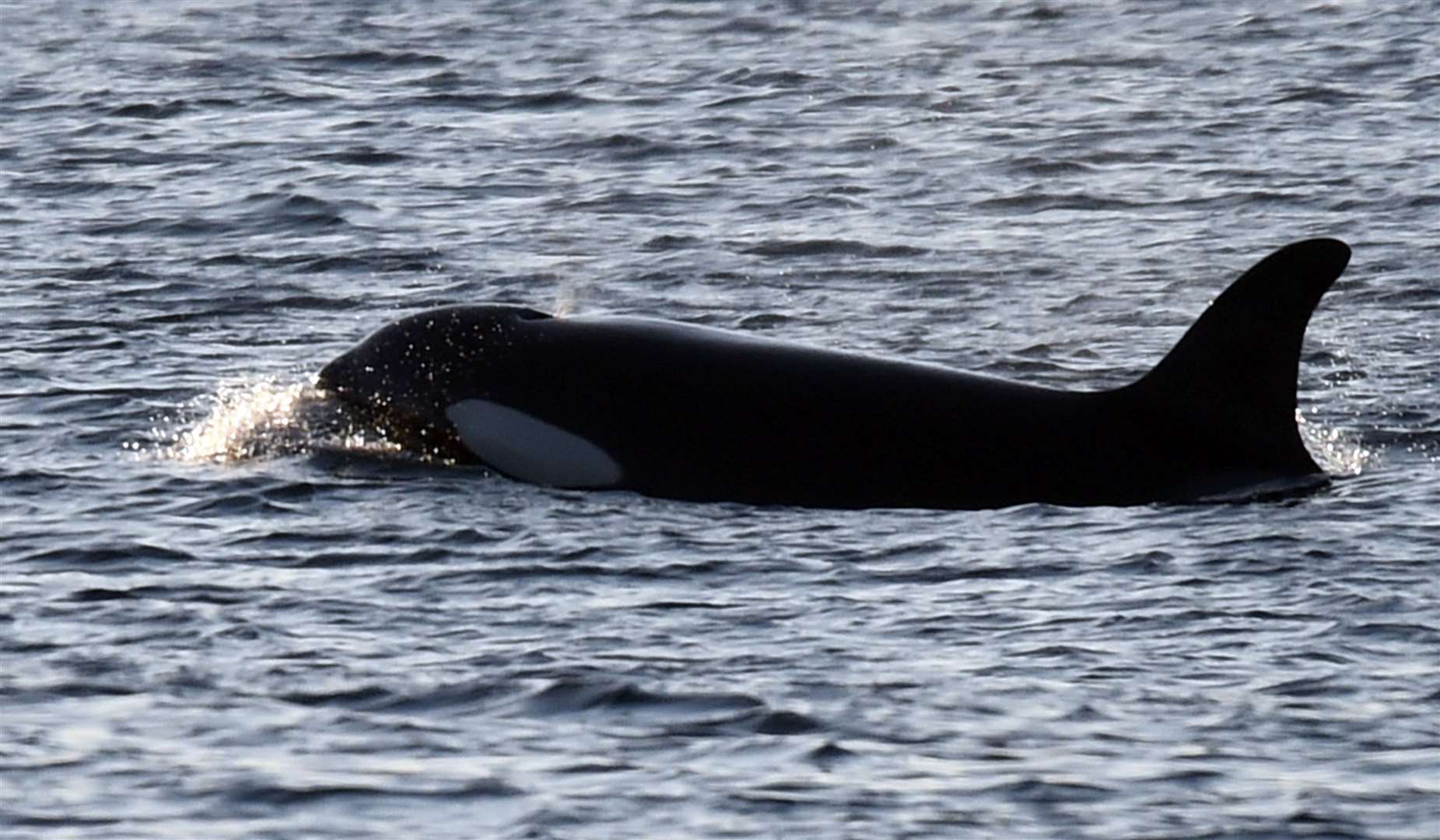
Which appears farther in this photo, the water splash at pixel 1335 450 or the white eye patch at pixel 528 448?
the water splash at pixel 1335 450

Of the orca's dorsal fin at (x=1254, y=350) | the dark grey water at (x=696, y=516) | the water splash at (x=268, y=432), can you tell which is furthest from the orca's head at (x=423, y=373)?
the orca's dorsal fin at (x=1254, y=350)

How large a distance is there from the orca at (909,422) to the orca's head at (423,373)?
37 centimetres

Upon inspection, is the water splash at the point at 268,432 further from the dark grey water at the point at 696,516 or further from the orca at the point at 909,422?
the orca at the point at 909,422

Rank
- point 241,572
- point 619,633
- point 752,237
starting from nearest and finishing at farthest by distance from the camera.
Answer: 1. point 619,633
2. point 241,572
3. point 752,237

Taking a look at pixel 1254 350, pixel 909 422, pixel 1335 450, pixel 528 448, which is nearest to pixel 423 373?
pixel 528 448

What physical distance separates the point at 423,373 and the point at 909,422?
2561 millimetres

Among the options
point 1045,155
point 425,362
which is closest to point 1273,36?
point 1045,155

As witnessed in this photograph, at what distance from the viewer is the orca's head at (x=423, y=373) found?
1563 cm

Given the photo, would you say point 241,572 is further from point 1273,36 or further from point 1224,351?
point 1273,36

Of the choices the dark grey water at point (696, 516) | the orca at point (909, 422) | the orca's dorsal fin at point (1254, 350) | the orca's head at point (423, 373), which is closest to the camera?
the dark grey water at point (696, 516)

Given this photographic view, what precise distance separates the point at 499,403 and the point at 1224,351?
334cm

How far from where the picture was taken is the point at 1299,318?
14.4m

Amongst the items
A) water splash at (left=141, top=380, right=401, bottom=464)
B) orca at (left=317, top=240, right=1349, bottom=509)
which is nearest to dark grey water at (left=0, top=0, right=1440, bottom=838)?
water splash at (left=141, top=380, right=401, bottom=464)

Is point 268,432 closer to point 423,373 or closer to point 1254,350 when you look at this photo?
point 423,373
